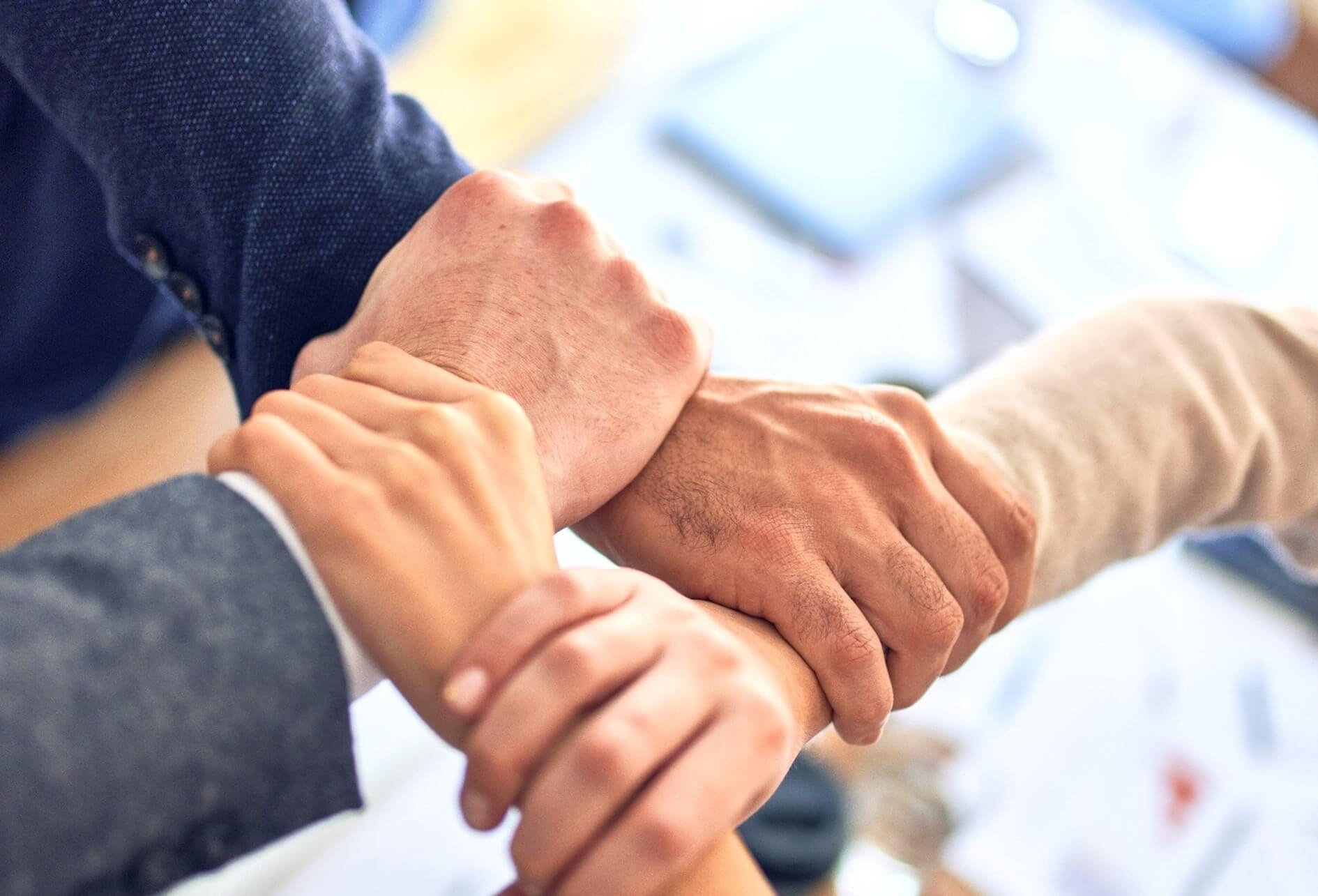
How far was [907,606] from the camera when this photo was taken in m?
0.54

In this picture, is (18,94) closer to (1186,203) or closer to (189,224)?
(189,224)

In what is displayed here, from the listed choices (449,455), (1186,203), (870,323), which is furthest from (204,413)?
(1186,203)

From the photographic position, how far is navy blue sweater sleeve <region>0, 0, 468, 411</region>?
22.7 inches

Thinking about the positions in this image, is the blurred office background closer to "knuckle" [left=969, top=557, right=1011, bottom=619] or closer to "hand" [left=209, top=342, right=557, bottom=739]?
"knuckle" [left=969, top=557, right=1011, bottom=619]

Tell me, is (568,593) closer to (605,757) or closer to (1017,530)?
(605,757)

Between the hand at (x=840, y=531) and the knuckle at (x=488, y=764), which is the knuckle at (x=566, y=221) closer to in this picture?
the hand at (x=840, y=531)

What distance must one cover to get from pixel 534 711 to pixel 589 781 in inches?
1.2

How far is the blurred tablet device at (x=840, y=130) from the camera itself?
112 cm

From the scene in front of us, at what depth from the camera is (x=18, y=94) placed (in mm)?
770

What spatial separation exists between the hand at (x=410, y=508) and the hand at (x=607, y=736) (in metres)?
0.02

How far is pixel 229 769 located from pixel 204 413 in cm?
82

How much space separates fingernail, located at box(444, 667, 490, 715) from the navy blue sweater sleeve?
297 mm

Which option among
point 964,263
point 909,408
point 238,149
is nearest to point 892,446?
point 909,408

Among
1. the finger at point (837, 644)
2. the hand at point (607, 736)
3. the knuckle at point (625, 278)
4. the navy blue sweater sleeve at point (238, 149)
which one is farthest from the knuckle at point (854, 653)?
the navy blue sweater sleeve at point (238, 149)
